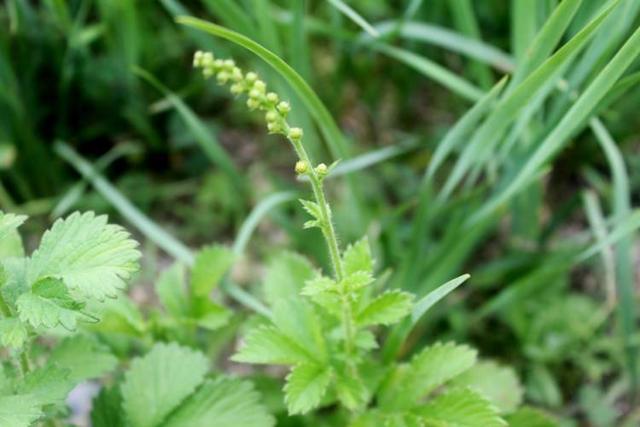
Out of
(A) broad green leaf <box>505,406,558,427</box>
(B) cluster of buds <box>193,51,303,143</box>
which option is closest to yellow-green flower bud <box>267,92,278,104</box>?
(B) cluster of buds <box>193,51,303,143</box>

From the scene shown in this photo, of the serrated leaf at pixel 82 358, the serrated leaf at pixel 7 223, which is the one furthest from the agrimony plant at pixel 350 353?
the serrated leaf at pixel 7 223

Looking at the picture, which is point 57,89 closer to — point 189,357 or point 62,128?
point 62,128

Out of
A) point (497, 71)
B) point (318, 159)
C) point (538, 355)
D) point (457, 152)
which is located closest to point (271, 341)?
point (318, 159)

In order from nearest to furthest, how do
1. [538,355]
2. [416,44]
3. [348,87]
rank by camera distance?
[538,355] → [416,44] → [348,87]

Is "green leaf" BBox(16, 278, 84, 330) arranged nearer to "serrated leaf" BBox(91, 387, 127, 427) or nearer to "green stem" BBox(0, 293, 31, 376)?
"green stem" BBox(0, 293, 31, 376)

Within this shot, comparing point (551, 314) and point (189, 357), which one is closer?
point (189, 357)

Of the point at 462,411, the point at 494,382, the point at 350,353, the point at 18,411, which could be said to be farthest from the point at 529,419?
the point at 18,411
